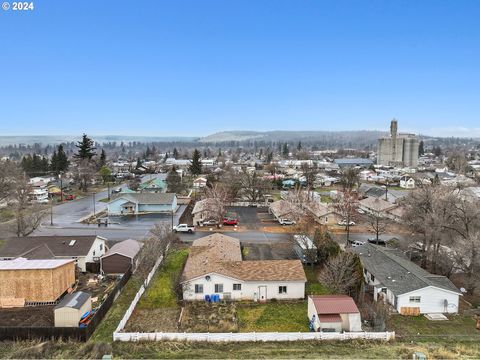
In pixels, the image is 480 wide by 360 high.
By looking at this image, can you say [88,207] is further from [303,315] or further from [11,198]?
[303,315]

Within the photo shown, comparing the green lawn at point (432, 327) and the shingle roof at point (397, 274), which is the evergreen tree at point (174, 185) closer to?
the shingle roof at point (397, 274)

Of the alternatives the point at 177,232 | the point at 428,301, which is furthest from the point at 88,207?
the point at 428,301

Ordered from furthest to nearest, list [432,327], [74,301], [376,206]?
[376,206], [432,327], [74,301]

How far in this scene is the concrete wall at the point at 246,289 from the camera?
72.9ft

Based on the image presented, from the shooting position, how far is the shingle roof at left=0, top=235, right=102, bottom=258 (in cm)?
2617

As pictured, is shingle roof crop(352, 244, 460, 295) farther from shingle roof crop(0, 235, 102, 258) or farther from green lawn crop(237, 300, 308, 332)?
shingle roof crop(0, 235, 102, 258)

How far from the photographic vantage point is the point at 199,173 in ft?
287

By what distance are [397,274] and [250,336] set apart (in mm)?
11227

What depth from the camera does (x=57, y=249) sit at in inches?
1046

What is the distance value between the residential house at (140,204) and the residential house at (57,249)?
784 inches

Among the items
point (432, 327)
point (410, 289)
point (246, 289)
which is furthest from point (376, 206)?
point (246, 289)

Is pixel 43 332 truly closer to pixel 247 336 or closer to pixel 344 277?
pixel 247 336

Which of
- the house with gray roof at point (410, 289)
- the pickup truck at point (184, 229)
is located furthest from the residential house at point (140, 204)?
the house with gray roof at point (410, 289)

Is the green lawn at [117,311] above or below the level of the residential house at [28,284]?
below
